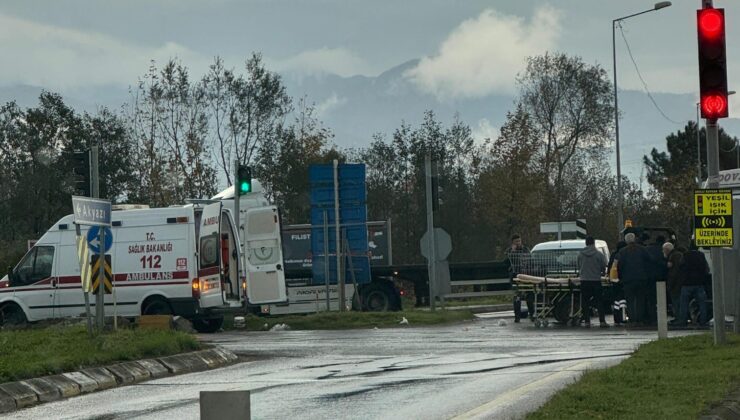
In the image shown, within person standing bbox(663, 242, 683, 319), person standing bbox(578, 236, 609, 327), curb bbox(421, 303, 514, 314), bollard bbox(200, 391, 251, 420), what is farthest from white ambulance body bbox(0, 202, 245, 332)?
bollard bbox(200, 391, 251, 420)

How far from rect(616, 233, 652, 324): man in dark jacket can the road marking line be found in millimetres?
10505

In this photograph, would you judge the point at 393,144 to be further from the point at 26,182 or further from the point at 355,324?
the point at 355,324

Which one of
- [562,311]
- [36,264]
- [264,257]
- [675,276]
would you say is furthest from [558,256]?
[36,264]

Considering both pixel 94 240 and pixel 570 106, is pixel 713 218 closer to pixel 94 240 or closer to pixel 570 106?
pixel 94 240

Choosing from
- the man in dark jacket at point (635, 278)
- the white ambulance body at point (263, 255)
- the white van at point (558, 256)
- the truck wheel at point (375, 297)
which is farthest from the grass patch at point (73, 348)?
the truck wheel at point (375, 297)

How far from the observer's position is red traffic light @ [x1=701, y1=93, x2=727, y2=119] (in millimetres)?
15312

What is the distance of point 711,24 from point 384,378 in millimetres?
5751

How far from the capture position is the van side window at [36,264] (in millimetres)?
28297

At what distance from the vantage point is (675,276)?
84.0 feet

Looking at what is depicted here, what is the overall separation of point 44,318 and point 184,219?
3.90 metres

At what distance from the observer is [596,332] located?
23.7 m

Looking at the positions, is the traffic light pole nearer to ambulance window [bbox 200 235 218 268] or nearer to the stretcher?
the stretcher

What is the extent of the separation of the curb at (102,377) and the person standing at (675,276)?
10.3 meters

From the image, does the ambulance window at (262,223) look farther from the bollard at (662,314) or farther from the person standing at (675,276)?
the bollard at (662,314)
